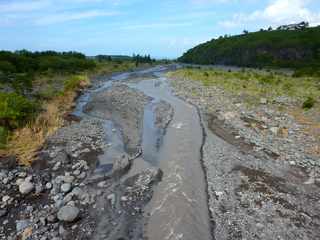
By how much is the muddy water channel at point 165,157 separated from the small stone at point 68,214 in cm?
174

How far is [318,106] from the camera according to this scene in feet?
70.5

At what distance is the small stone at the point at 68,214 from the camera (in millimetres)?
8906

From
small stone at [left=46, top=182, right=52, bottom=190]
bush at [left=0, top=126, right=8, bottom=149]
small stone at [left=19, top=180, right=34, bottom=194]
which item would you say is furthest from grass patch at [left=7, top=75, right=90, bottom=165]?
small stone at [left=46, top=182, right=52, bottom=190]

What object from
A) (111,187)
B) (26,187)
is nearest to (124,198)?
(111,187)

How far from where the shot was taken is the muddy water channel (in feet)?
29.0

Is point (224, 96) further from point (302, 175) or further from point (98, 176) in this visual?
point (98, 176)

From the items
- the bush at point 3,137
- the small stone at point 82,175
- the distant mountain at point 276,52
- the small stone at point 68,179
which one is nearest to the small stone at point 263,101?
the small stone at point 82,175

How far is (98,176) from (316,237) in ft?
27.5

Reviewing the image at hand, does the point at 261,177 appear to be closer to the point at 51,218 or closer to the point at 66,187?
the point at 66,187

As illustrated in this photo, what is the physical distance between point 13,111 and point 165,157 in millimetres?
10119

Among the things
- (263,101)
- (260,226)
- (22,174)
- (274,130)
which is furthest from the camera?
(263,101)

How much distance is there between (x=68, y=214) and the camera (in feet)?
29.5

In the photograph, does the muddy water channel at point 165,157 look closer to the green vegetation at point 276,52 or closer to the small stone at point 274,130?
the small stone at point 274,130

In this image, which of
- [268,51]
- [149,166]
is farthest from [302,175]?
[268,51]
